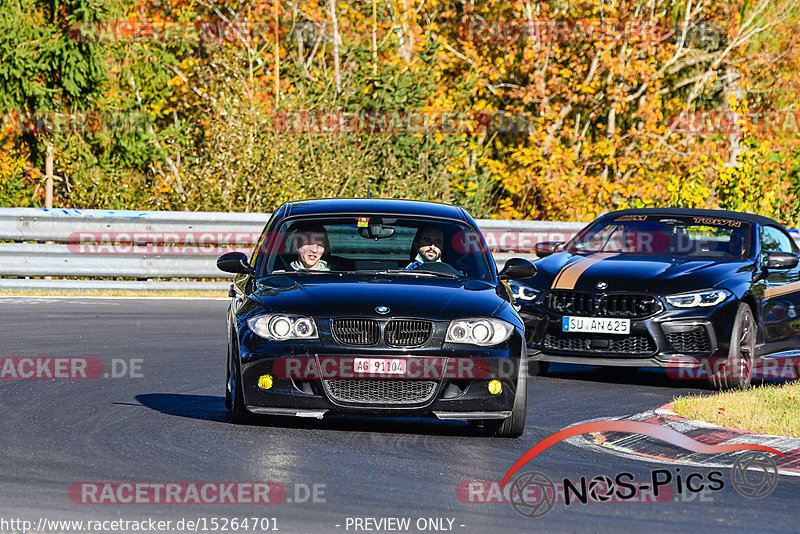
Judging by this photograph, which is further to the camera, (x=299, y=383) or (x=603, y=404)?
(x=603, y=404)

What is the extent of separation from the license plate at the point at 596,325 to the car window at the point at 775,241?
6.51 ft

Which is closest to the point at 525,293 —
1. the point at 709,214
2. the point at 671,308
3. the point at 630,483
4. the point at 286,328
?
the point at 671,308

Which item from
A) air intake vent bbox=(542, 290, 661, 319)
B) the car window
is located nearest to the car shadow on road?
air intake vent bbox=(542, 290, 661, 319)

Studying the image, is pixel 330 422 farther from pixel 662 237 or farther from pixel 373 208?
pixel 662 237

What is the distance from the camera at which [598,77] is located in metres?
34.6

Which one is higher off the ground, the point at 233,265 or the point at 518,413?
the point at 233,265

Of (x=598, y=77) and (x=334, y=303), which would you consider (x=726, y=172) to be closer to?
(x=598, y=77)

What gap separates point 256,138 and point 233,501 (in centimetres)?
1678

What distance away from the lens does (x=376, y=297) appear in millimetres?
9164

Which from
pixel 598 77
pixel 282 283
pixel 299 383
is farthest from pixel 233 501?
pixel 598 77

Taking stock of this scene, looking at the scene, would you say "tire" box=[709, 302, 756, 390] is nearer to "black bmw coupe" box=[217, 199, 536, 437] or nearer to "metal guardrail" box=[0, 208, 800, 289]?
"black bmw coupe" box=[217, 199, 536, 437]

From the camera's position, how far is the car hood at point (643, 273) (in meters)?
12.4

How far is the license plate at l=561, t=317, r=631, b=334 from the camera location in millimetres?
12289

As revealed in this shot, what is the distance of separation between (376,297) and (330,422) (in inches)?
41.7
